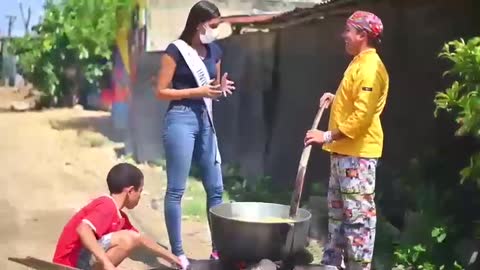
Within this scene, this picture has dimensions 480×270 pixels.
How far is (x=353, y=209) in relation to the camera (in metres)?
5.57

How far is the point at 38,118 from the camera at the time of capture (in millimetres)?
25094

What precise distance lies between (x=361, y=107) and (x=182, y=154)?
1.45 metres

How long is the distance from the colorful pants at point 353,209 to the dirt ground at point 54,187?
64.5 inches

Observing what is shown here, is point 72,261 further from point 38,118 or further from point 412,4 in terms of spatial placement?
point 38,118

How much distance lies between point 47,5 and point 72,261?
2837cm

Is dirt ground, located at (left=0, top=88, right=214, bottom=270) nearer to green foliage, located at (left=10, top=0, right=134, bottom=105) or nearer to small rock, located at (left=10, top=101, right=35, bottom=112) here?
green foliage, located at (left=10, top=0, right=134, bottom=105)

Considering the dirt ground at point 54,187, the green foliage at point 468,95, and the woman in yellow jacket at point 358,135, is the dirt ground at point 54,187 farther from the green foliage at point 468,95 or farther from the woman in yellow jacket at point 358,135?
the green foliage at point 468,95

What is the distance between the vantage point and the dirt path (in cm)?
791

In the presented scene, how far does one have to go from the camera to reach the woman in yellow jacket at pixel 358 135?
543 cm

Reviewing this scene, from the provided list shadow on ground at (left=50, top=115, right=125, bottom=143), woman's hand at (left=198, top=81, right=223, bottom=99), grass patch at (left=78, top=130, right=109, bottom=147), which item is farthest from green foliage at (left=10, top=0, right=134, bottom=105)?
woman's hand at (left=198, top=81, right=223, bottom=99)

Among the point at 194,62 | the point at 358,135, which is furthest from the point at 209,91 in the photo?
the point at 358,135

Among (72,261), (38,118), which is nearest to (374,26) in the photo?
(72,261)

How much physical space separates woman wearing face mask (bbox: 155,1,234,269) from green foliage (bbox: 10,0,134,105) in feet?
70.7

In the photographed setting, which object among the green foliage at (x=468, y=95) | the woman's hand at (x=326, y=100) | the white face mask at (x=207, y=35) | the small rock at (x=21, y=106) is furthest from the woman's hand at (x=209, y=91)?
the small rock at (x=21, y=106)
